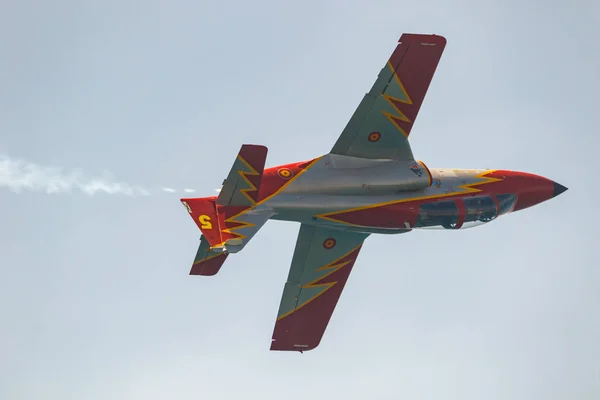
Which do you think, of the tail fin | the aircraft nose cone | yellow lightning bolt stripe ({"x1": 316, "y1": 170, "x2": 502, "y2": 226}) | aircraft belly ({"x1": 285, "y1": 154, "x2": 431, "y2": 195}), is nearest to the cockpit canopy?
yellow lightning bolt stripe ({"x1": 316, "y1": 170, "x2": 502, "y2": 226})

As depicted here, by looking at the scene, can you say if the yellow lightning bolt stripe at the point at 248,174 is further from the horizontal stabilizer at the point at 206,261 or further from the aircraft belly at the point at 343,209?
the horizontal stabilizer at the point at 206,261

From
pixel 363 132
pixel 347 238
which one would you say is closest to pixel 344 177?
pixel 363 132

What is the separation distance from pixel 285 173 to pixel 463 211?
22.7ft

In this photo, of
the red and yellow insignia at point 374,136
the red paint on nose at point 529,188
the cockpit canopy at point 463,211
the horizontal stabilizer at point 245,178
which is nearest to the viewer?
the horizontal stabilizer at point 245,178

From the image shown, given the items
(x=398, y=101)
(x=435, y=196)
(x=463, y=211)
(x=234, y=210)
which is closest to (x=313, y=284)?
(x=435, y=196)

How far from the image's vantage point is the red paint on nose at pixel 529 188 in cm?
3991

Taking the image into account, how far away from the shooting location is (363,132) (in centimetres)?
3638

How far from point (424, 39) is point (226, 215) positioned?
29.0 ft

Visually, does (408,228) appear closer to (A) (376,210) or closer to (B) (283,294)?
(A) (376,210)

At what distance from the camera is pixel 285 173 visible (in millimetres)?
35938

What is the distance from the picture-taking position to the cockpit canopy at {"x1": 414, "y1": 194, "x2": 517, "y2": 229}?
37.9m

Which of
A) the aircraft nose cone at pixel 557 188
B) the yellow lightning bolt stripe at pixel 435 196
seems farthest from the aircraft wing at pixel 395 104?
the aircraft nose cone at pixel 557 188

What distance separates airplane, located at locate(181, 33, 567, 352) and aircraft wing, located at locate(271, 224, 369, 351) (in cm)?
7

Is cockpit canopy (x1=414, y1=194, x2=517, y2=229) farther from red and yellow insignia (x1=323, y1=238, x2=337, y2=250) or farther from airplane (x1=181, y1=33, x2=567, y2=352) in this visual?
red and yellow insignia (x1=323, y1=238, x2=337, y2=250)
